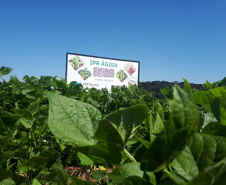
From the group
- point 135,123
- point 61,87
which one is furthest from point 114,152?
point 61,87

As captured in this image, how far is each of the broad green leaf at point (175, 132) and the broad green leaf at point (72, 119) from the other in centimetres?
17

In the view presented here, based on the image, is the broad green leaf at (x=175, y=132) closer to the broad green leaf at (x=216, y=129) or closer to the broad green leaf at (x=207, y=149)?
the broad green leaf at (x=207, y=149)

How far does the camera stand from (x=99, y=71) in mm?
11500

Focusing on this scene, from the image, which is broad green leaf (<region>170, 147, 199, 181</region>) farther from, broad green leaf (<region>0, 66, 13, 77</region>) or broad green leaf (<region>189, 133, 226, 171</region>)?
broad green leaf (<region>0, 66, 13, 77</region>)

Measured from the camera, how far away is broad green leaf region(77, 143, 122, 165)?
0.45m

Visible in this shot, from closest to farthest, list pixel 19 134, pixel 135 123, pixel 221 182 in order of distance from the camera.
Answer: pixel 221 182, pixel 135 123, pixel 19 134

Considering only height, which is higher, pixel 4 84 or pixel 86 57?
pixel 86 57

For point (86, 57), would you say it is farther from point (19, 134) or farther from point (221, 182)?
point (221, 182)

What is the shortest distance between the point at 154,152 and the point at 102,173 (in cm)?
31

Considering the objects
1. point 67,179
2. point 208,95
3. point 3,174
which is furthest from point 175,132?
point 3,174

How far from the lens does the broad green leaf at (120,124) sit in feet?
1.27

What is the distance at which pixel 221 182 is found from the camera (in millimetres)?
268

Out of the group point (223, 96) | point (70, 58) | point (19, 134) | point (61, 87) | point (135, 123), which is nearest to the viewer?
point (135, 123)

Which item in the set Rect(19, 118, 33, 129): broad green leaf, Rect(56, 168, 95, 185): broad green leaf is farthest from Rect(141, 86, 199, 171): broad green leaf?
Rect(19, 118, 33, 129): broad green leaf
